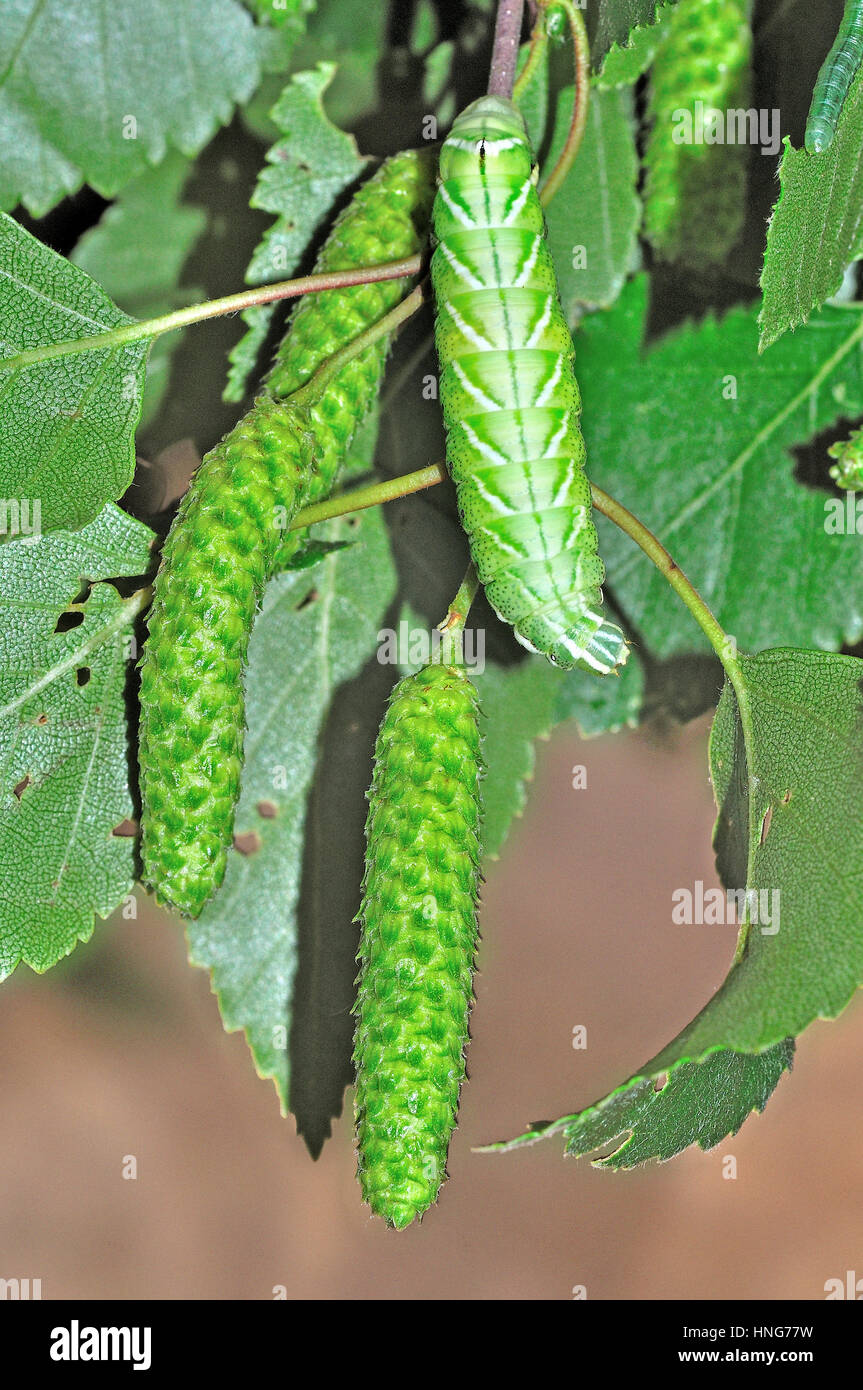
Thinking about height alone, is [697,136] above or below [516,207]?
above

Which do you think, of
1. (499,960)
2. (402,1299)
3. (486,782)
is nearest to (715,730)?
(486,782)

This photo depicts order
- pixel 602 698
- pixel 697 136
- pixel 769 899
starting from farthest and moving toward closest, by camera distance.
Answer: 1. pixel 602 698
2. pixel 697 136
3. pixel 769 899

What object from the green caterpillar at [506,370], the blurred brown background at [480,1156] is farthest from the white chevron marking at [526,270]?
the blurred brown background at [480,1156]

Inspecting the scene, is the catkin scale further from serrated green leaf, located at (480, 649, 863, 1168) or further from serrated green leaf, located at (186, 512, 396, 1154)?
serrated green leaf, located at (186, 512, 396, 1154)

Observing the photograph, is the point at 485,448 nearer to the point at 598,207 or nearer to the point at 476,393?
the point at 476,393

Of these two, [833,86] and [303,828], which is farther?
[303,828]

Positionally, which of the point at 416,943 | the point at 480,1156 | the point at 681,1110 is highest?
the point at 416,943

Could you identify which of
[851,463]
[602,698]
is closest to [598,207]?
[851,463]
